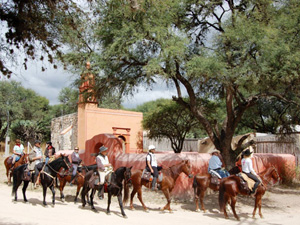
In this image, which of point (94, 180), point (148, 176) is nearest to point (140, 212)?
point (148, 176)

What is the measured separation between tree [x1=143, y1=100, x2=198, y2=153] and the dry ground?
34.1 feet

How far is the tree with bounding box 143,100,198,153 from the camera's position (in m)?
24.3

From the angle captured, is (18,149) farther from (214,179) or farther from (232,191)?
(232,191)

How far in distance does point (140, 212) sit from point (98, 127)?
14.5 m

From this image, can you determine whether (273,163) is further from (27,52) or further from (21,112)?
(21,112)

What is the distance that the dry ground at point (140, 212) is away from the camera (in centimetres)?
934

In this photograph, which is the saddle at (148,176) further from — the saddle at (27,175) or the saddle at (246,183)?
the saddle at (27,175)

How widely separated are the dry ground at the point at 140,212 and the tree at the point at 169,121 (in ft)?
34.1

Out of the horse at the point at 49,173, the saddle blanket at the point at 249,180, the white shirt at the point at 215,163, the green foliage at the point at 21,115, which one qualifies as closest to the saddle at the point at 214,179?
the white shirt at the point at 215,163

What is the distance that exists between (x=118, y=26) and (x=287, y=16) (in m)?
7.03

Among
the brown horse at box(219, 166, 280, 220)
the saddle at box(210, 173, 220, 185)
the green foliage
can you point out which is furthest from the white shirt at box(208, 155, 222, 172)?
the green foliage

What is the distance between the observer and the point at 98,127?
24844 millimetres

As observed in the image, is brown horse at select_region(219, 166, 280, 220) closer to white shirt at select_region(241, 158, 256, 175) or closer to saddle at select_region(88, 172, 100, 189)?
white shirt at select_region(241, 158, 256, 175)

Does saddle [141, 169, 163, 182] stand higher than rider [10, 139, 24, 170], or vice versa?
rider [10, 139, 24, 170]
